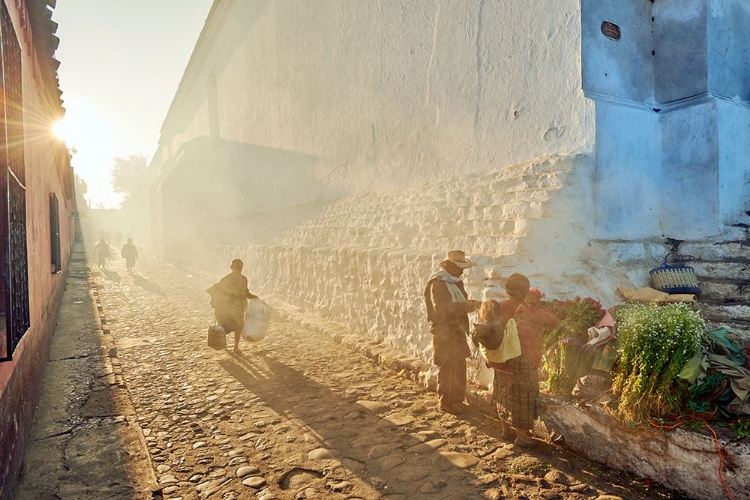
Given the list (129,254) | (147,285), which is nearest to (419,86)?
(147,285)

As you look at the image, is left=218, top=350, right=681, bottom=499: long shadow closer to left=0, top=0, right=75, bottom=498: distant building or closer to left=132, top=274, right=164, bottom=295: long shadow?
left=0, top=0, right=75, bottom=498: distant building

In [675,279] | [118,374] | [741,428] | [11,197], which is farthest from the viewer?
[118,374]

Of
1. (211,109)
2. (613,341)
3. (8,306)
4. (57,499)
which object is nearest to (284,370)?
(57,499)

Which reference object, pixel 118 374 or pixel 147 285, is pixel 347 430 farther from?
pixel 147 285

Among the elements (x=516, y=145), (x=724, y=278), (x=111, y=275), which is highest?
(x=516, y=145)

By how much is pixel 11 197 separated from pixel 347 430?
345 cm

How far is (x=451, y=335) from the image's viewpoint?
4.85 metres

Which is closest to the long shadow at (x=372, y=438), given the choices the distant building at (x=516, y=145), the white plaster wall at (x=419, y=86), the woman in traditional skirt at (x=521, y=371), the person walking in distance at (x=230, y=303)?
the woman in traditional skirt at (x=521, y=371)

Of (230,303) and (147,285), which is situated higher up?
(230,303)

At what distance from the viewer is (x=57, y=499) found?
129 inches

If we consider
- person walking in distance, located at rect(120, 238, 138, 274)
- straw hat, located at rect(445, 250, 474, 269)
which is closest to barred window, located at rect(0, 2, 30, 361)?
straw hat, located at rect(445, 250, 474, 269)

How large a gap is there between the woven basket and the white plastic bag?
5.42 m

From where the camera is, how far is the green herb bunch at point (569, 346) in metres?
3.93

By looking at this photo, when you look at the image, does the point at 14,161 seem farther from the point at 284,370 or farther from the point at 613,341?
the point at 613,341
